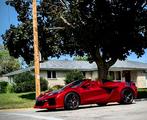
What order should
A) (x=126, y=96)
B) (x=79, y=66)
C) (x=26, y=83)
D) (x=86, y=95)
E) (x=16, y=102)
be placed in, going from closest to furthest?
(x=86, y=95)
(x=126, y=96)
(x=16, y=102)
(x=26, y=83)
(x=79, y=66)

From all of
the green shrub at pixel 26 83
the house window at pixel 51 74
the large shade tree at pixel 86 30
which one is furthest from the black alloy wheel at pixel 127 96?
the house window at pixel 51 74

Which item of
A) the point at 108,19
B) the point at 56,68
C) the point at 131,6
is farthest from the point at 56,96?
the point at 56,68

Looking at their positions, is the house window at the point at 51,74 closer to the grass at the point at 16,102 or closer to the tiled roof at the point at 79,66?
the tiled roof at the point at 79,66

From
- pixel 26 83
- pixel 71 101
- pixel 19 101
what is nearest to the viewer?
pixel 71 101

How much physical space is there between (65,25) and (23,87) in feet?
52.6

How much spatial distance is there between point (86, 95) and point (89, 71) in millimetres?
35488

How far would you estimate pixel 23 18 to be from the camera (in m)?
29.8

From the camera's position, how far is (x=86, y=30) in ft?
83.3

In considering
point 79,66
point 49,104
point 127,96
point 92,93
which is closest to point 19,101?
point 92,93

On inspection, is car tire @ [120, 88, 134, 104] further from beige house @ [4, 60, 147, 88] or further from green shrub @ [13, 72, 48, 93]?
beige house @ [4, 60, 147, 88]

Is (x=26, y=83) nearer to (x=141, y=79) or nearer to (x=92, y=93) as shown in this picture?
(x=141, y=79)

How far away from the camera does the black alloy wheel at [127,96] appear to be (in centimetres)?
1788

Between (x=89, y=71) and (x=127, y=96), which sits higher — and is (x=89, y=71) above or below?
above

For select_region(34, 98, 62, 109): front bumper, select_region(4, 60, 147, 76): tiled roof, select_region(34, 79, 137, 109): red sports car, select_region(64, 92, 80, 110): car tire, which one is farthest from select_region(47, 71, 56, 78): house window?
select_region(34, 98, 62, 109): front bumper
